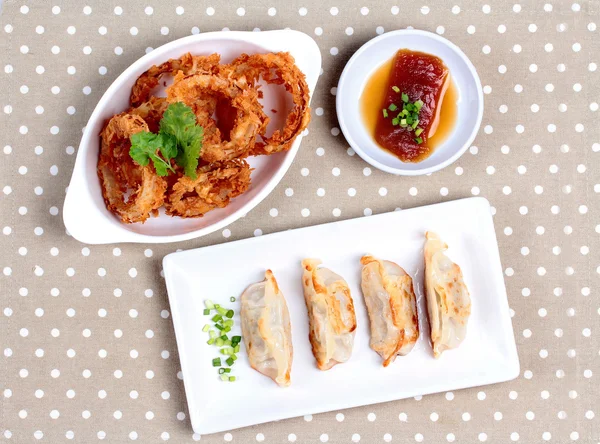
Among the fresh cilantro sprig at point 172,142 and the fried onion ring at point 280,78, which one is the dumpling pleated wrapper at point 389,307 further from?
the fresh cilantro sprig at point 172,142

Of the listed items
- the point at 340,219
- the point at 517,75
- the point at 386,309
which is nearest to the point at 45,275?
the point at 340,219

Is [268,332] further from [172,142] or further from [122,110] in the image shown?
[122,110]

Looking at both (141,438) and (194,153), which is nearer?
(194,153)

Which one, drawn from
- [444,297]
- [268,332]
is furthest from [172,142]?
[444,297]

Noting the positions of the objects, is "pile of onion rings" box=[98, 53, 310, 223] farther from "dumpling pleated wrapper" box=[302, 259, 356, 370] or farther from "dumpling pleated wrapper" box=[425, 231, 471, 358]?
"dumpling pleated wrapper" box=[425, 231, 471, 358]

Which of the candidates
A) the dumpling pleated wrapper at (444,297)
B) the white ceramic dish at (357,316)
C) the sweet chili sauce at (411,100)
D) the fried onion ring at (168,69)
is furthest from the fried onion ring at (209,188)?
the dumpling pleated wrapper at (444,297)

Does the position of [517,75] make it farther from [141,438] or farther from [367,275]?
[141,438]
